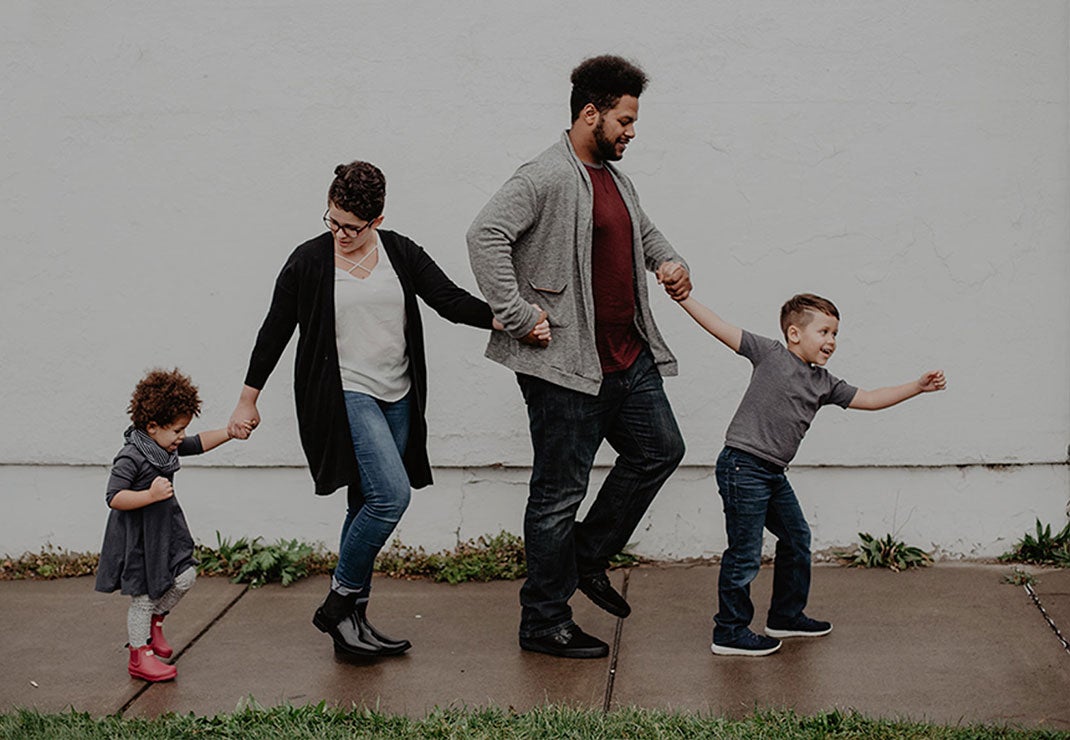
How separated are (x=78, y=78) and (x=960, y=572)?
4.29 m

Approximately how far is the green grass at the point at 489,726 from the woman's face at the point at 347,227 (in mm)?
1544

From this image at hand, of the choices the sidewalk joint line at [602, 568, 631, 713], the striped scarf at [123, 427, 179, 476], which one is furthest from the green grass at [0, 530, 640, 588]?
the striped scarf at [123, 427, 179, 476]

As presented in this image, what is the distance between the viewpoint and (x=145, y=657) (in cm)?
496

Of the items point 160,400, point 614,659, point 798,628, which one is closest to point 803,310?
point 798,628

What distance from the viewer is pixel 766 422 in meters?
4.98

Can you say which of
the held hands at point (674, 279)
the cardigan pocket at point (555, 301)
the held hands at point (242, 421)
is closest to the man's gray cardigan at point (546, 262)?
the cardigan pocket at point (555, 301)

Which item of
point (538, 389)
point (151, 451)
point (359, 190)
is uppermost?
point (359, 190)

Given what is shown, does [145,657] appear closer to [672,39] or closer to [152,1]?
[152,1]

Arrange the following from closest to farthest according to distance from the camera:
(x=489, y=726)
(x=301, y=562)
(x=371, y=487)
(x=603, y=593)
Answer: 1. (x=489, y=726)
2. (x=371, y=487)
3. (x=603, y=593)
4. (x=301, y=562)

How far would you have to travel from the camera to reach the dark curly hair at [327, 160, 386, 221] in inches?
188

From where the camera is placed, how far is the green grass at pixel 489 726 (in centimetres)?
429

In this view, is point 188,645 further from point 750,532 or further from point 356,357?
point 750,532

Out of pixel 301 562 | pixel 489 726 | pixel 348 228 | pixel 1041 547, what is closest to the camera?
pixel 489 726

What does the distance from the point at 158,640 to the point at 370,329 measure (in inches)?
53.4
